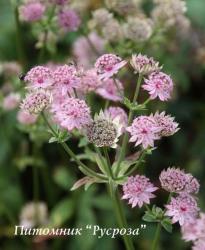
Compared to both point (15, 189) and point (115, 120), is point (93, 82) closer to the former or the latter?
point (115, 120)

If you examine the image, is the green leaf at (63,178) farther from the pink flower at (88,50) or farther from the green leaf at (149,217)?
the green leaf at (149,217)

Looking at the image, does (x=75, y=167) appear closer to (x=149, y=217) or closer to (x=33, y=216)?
(x=33, y=216)

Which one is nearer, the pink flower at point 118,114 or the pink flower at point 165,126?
the pink flower at point 165,126

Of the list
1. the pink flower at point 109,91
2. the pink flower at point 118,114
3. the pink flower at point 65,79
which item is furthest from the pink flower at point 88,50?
the pink flower at point 65,79

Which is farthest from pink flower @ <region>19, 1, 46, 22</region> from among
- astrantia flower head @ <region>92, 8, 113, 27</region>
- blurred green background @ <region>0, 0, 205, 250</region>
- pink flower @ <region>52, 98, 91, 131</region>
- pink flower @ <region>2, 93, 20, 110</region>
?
pink flower @ <region>52, 98, 91, 131</region>

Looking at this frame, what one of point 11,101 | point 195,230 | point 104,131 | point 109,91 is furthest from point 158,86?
point 11,101

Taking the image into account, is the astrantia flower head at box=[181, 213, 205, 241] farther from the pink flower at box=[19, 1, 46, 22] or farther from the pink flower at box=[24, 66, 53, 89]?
the pink flower at box=[19, 1, 46, 22]
